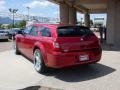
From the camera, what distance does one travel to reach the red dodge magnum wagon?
25.1 feet

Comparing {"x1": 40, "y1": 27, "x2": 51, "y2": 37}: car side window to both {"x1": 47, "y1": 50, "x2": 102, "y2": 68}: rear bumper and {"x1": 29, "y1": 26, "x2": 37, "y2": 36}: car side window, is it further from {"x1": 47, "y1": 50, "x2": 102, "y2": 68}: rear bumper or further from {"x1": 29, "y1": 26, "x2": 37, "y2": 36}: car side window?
{"x1": 47, "y1": 50, "x2": 102, "y2": 68}: rear bumper

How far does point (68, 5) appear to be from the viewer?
23.7 m

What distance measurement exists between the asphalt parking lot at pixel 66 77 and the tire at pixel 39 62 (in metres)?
0.15

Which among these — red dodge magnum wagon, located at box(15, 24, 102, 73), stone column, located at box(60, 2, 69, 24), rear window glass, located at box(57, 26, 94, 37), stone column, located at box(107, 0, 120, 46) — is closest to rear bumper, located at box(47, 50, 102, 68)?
red dodge magnum wagon, located at box(15, 24, 102, 73)

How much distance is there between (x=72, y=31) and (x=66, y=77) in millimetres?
1467

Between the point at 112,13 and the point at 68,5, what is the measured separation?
760 centimetres

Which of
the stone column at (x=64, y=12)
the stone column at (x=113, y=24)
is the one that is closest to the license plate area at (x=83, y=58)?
the stone column at (x=113, y=24)

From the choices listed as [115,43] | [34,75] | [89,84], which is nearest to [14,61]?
[34,75]

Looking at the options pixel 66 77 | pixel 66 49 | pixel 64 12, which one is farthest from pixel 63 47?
pixel 64 12

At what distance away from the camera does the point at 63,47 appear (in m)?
7.67

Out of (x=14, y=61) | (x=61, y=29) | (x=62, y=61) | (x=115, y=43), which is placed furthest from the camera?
(x=115, y=43)

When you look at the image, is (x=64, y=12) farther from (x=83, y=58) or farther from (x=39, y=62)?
(x=83, y=58)

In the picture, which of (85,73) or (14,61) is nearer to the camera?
(85,73)

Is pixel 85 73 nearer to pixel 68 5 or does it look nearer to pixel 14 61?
pixel 14 61
